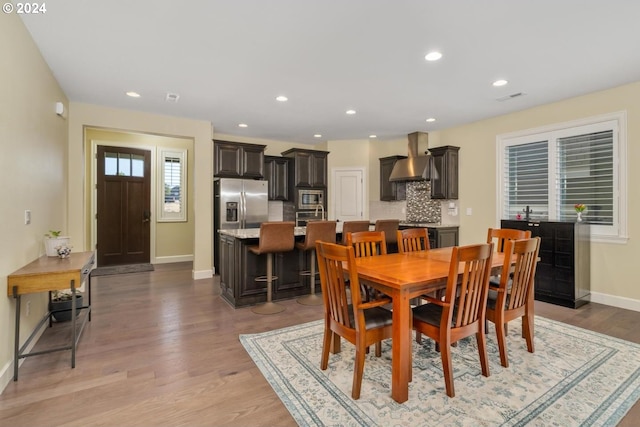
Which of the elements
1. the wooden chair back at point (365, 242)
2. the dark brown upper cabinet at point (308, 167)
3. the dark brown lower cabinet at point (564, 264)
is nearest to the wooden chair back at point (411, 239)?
the wooden chair back at point (365, 242)

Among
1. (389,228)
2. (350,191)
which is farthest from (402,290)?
(350,191)

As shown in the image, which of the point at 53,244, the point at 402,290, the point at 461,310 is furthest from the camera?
the point at 53,244

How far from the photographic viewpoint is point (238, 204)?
19.0 feet

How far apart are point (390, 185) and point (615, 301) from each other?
12.6ft

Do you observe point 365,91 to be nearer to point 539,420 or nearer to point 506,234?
point 506,234

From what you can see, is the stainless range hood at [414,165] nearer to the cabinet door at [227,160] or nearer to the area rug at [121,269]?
the cabinet door at [227,160]

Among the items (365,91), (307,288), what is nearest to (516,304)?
(307,288)

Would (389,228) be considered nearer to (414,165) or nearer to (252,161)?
(414,165)

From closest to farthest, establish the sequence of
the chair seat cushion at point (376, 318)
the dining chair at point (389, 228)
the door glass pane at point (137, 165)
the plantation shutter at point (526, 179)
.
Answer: the chair seat cushion at point (376, 318), the dining chair at point (389, 228), the plantation shutter at point (526, 179), the door glass pane at point (137, 165)

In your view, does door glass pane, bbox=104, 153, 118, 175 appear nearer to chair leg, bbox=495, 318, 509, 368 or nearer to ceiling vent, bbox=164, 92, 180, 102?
ceiling vent, bbox=164, 92, 180, 102

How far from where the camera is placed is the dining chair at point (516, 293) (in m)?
2.34

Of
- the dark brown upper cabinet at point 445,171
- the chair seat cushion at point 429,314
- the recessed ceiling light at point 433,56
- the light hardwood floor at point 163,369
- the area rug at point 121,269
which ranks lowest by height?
the light hardwood floor at point 163,369

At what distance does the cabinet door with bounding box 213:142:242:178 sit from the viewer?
18.7 feet

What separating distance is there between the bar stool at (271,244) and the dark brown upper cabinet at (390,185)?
337 cm
